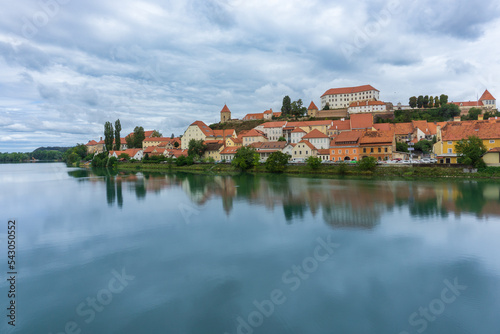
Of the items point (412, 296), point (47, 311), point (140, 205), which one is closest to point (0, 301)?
point (47, 311)

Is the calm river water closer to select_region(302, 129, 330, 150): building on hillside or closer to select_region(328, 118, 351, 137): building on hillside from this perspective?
select_region(302, 129, 330, 150): building on hillside

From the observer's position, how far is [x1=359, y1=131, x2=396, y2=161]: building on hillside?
33.3 m

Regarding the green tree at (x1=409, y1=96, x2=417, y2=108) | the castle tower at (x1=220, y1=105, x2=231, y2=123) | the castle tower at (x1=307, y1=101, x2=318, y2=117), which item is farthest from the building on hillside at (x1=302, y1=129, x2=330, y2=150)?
the castle tower at (x1=220, y1=105, x2=231, y2=123)

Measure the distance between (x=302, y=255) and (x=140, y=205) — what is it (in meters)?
12.2

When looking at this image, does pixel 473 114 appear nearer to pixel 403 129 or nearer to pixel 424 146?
pixel 403 129

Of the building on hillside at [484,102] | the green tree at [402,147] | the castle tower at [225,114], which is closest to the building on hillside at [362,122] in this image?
the green tree at [402,147]

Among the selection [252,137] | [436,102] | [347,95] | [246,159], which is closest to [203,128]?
[252,137]

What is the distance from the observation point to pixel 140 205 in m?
18.7

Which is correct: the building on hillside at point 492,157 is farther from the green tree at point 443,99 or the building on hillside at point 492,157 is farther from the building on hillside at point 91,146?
the building on hillside at point 91,146

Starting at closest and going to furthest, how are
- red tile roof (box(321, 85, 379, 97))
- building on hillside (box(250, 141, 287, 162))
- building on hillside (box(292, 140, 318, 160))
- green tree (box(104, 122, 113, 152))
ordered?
building on hillside (box(292, 140, 318, 160))
building on hillside (box(250, 141, 287, 162))
green tree (box(104, 122, 113, 152))
red tile roof (box(321, 85, 379, 97))

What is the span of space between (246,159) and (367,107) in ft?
92.4

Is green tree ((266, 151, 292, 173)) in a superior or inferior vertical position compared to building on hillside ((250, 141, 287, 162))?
inferior

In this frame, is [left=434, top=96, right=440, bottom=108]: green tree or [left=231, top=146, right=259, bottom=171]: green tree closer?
[left=231, top=146, right=259, bottom=171]: green tree

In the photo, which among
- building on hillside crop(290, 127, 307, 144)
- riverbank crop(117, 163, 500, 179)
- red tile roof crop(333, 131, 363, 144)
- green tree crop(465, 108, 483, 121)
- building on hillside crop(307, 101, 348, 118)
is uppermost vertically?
building on hillside crop(307, 101, 348, 118)
